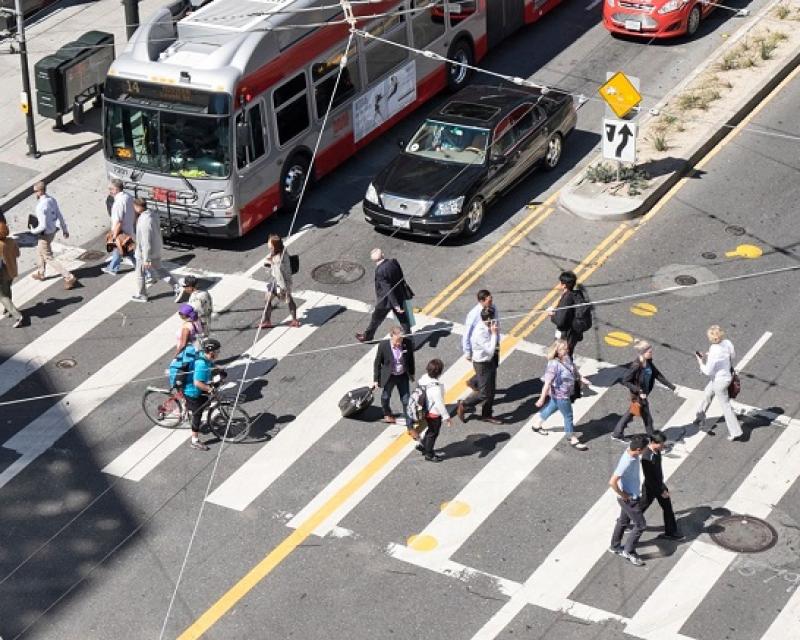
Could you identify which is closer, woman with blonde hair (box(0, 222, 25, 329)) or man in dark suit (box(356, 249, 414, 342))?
man in dark suit (box(356, 249, 414, 342))

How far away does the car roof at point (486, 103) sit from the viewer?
24.2m

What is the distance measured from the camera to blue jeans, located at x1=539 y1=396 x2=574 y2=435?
18406 millimetres

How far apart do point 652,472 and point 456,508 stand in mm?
2410

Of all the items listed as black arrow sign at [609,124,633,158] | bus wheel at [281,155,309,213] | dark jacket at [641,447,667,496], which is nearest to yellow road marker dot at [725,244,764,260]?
black arrow sign at [609,124,633,158]

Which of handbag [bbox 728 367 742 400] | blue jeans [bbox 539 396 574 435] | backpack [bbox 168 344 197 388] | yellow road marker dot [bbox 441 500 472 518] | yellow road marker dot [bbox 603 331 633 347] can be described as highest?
backpack [bbox 168 344 197 388]

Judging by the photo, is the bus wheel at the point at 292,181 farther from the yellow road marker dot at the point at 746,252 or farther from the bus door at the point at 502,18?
the yellow road marker dot at the point at 746,252

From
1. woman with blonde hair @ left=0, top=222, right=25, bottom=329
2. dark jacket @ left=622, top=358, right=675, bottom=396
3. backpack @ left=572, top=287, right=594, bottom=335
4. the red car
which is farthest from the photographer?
the red car

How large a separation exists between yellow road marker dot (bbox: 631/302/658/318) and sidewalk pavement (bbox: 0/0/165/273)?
A: 8242 mm

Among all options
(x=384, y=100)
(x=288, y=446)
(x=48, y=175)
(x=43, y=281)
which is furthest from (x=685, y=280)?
(x=48, y=175)

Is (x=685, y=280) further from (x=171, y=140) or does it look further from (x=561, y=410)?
(x=171, y=140)

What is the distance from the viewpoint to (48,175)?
2592 cm

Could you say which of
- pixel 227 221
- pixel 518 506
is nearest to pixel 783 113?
pixel 227 221

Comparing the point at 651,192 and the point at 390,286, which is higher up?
the point at 390,286

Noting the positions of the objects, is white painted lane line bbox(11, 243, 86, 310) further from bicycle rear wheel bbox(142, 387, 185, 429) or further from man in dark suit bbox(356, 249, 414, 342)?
man in dark suit bbox(356, 249, 414, 342)
